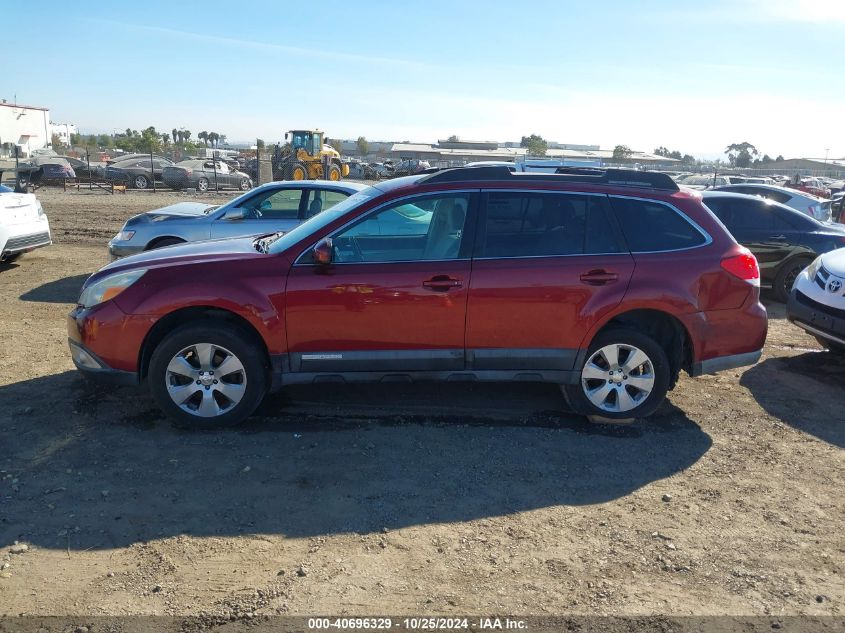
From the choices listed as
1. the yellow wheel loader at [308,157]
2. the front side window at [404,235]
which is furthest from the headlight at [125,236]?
the yellow wheel loader at [308,157]

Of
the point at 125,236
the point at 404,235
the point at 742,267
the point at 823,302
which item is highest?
the point at 404,235

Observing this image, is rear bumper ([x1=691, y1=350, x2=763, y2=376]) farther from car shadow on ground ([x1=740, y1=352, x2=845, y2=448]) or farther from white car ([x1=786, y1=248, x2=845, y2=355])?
white car ([x1=786, y1=248, x2=845, y2=355])

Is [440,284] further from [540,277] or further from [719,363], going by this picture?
[719,363]

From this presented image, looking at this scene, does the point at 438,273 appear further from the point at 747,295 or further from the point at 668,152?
the point at 668,152

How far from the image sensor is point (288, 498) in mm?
4004

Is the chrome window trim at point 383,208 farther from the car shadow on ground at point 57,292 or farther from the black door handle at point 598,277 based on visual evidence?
the car shadow on ground at point 57,292

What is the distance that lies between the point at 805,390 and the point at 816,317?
0.86m

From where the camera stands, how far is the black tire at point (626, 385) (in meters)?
5.02

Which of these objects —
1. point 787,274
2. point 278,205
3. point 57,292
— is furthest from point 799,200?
point 57,292

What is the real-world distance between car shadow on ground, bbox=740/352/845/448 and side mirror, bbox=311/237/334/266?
381 cm

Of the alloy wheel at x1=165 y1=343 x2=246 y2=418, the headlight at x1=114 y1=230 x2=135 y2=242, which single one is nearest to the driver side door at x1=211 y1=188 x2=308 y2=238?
the headlight at x1=114 y1=230 x2=135 y2=242

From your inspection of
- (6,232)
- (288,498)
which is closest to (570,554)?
(288,498)

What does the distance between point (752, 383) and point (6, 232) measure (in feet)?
32.5

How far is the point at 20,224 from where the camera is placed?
10188 millimetres
